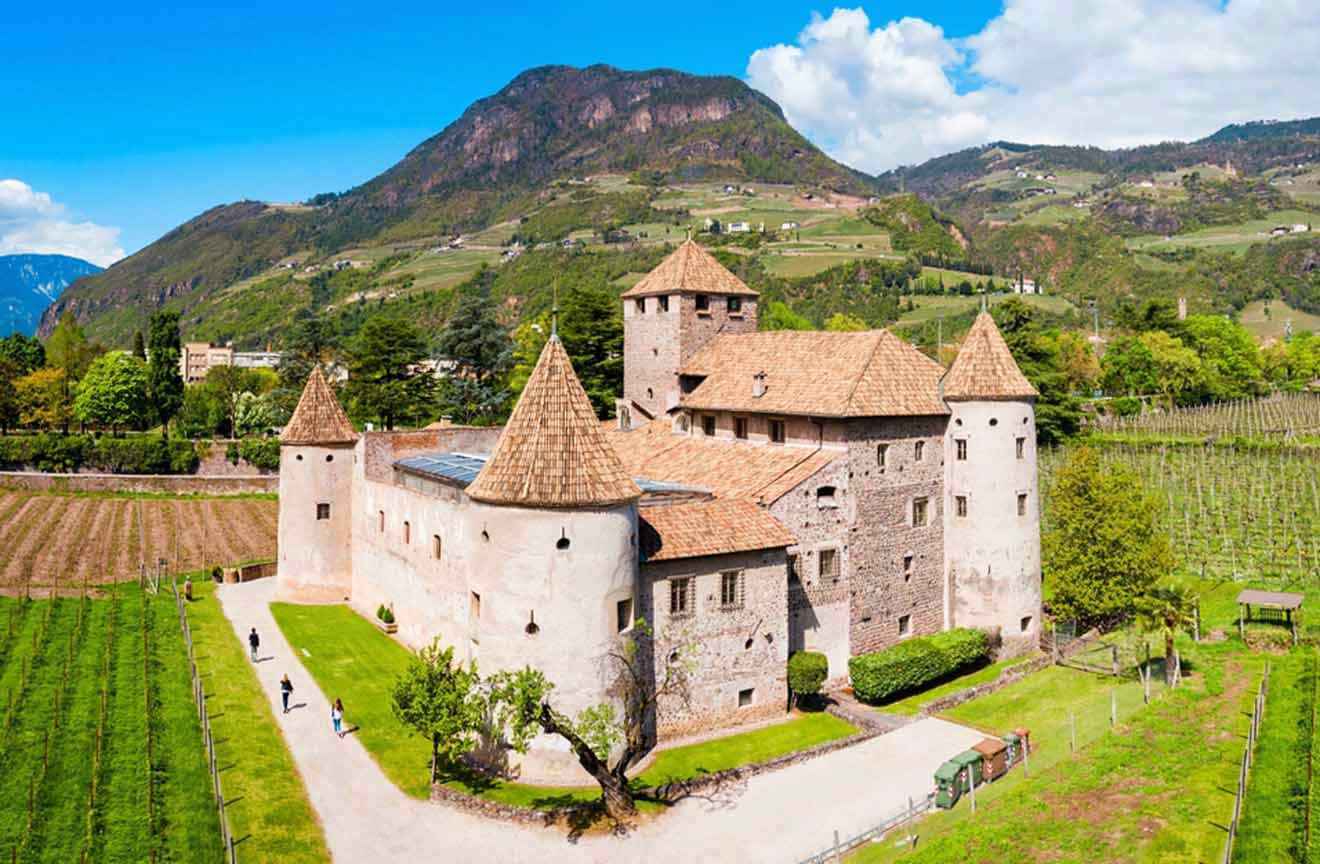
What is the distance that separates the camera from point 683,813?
26.5m

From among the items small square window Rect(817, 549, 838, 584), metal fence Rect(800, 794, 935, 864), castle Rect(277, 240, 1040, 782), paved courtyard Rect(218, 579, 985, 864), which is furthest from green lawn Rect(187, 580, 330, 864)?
small square window Rect(817, 549, 838, 584)

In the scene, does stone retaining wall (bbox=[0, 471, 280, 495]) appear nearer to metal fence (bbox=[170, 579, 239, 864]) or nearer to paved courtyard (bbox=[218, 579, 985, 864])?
metal fence (bbox=[170, 579, 239, 864])

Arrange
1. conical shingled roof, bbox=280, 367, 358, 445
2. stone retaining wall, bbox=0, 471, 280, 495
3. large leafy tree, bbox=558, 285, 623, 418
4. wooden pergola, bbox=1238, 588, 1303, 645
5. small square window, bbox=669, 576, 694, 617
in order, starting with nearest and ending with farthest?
small square window, bbox=669, 576, 694, 617, wooden pergola, bbox=1238, 588, 1303, 645, conical shingled roof, bbox=280, 367, 358, 445, large leafy tree, bbox=558, 285, 623, 418, stone retaining wall, bbox=0, 471, 280, 495

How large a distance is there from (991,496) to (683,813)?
65.0 ft

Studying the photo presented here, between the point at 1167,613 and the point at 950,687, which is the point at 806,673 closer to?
the point at 950,687

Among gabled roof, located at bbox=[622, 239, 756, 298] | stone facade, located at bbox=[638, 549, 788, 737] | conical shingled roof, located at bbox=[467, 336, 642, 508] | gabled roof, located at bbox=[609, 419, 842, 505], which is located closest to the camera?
conical shingled roof, located at bbox=[467, 336, 642, 508]

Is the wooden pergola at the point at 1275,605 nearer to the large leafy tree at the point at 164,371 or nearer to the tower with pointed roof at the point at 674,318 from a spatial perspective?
the tower with pointed roof at the point at 674,318

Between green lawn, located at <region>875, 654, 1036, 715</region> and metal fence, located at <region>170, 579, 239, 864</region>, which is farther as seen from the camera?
green lawn, located at <region>875, 654, 1036, 715</region>

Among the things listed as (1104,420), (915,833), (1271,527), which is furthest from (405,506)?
(1104,420)

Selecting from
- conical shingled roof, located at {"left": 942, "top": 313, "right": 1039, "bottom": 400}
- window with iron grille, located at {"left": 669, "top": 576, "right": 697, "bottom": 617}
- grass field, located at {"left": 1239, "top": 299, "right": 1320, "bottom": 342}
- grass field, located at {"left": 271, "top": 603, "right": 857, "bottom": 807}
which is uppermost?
grass field, located at {"left": 1239, "top": 299, "right": 1320, "bottom": 342}

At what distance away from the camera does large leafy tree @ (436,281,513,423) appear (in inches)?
3191

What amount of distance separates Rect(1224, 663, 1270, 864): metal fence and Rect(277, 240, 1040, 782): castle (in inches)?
354

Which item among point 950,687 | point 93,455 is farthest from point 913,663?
point 93,455

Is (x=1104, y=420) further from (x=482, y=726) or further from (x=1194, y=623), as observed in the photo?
(x=482, y=726)
